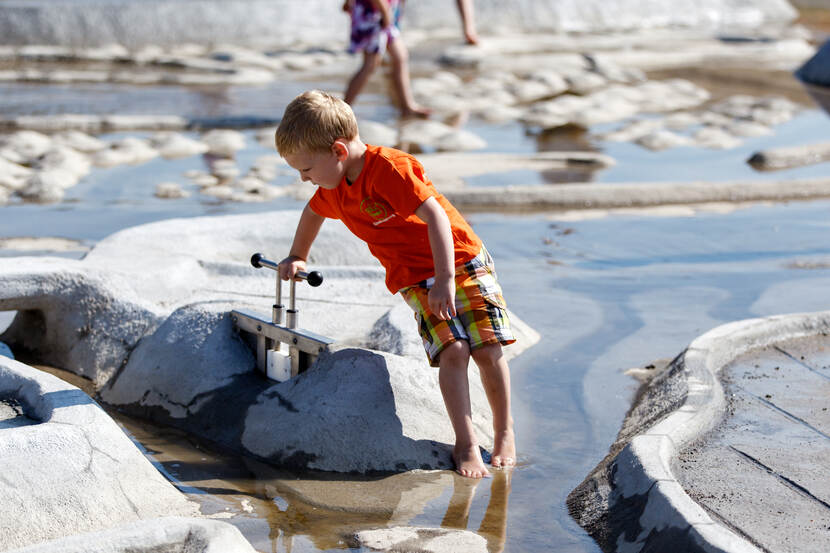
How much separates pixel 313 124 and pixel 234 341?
902 mm

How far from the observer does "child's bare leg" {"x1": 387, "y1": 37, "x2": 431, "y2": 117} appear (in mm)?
8273

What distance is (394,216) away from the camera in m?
3.16

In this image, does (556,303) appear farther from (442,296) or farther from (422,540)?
(422,540)

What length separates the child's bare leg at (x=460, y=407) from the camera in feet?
10.1

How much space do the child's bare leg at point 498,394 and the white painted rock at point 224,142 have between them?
4662 mm

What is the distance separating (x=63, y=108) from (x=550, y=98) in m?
4.31

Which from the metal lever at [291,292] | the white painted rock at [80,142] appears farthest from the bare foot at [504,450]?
the white painted rock at [80,142]

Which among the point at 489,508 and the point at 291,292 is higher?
→ the point at 291,292

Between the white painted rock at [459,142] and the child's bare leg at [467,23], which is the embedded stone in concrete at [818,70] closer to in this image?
the child's bare leg at [467,23]

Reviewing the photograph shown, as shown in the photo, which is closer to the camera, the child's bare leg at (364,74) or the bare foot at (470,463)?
the bare foot at (470,463)

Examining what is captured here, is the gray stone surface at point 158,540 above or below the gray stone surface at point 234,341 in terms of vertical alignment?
above

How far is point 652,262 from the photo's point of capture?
17.1 feet

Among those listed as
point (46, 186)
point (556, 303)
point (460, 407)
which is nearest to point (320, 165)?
point (460, 407)

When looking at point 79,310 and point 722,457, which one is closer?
point 722,457
